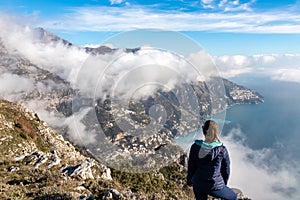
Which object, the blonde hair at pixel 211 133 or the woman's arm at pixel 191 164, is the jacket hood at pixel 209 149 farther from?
the woman's arm at pixel 191 164

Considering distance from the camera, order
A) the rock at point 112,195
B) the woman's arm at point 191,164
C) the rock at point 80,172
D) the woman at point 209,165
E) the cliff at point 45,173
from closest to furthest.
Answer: the woman at point 209,165, the woman's arm at point 191,164, the rock at point 112,195, the cliff at point 45,173, the rock at point 80,172

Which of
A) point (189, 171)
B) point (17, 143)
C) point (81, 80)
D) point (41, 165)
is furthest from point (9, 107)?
point (189, 171)

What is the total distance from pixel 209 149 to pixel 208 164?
0.60 m

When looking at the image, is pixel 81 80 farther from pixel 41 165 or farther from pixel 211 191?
pixel 211 191

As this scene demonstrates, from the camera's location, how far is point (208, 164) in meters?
8.65

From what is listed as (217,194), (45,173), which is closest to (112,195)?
(45,173)

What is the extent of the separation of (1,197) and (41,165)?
10563 mm

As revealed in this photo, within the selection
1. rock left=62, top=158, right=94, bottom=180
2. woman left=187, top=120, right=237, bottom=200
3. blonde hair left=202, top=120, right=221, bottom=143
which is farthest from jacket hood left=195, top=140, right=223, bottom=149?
rock left=62, top=158, right=94, bottom=180

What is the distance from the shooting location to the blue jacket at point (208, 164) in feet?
27.8

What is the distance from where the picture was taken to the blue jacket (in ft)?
27.8

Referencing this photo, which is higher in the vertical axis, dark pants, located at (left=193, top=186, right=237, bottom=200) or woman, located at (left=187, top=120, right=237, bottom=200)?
woman, located at (left=187, top=120, right=237, bottom=200)

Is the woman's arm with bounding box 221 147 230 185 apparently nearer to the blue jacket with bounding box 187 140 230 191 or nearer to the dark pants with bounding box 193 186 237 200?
the blue jacket with bounding box 187 140 230 191

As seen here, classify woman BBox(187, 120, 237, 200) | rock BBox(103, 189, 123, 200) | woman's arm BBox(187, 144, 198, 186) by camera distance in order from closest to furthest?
woman BBox(187, 120, 237, 200), woman's arm BBox(187, 144, 198, 186), rock BBox(103, 189, 123, 200)

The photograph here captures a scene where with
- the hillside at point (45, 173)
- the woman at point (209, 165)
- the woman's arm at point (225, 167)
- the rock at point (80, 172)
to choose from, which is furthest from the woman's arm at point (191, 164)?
the rock at point (80, 172)
